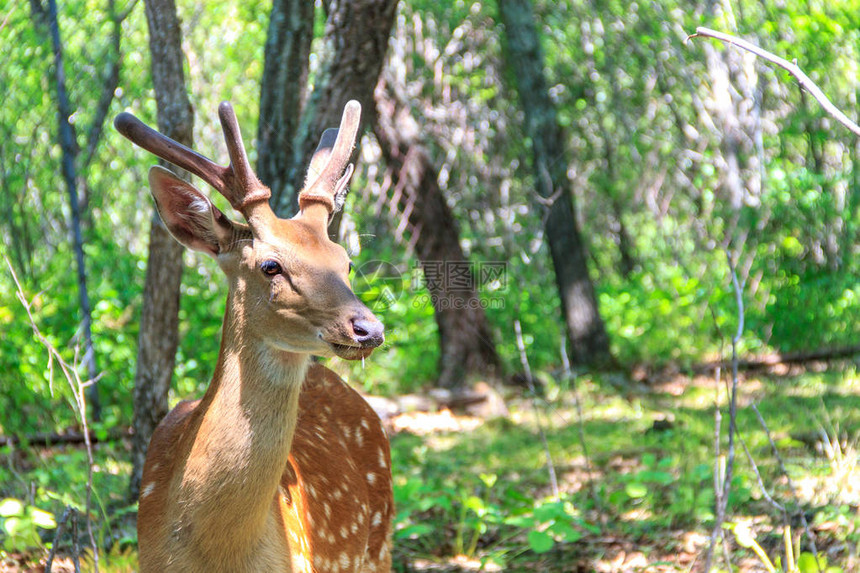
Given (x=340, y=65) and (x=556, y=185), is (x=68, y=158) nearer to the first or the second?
(x=340, y=65)

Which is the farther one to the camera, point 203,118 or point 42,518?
point 203,118

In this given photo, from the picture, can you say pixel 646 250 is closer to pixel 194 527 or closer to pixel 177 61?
pixel 177 61

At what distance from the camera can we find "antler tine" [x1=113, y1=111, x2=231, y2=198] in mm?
2477

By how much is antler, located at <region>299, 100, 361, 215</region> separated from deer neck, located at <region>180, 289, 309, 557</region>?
18.7 inches

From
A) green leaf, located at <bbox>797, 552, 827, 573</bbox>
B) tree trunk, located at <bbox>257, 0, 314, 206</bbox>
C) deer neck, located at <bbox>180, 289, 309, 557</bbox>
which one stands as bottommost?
green leaf, located at <bbox>797, 552, 827, 573</bbox>

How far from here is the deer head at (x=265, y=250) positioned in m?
2.26

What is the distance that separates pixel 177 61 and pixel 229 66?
7808 millimetres

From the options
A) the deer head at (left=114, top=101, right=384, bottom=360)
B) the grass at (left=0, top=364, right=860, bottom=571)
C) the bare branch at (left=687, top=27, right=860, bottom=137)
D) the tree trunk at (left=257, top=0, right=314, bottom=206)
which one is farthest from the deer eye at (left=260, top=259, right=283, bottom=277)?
the tree trunk at (left=257, top=0, right=314, bottom=206)

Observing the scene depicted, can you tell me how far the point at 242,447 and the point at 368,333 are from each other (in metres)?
0.46

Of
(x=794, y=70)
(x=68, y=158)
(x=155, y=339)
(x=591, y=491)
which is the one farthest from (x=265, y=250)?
(x=68, y=158)

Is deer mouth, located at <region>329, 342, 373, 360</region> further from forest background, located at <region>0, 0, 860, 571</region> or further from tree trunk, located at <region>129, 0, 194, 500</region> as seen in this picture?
tree trunk, located at <region>129, 0, 194, 500</region>

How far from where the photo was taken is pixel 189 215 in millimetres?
2521

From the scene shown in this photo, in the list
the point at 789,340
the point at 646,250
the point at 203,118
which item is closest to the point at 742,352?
the point at 789,340

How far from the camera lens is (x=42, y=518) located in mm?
2824
